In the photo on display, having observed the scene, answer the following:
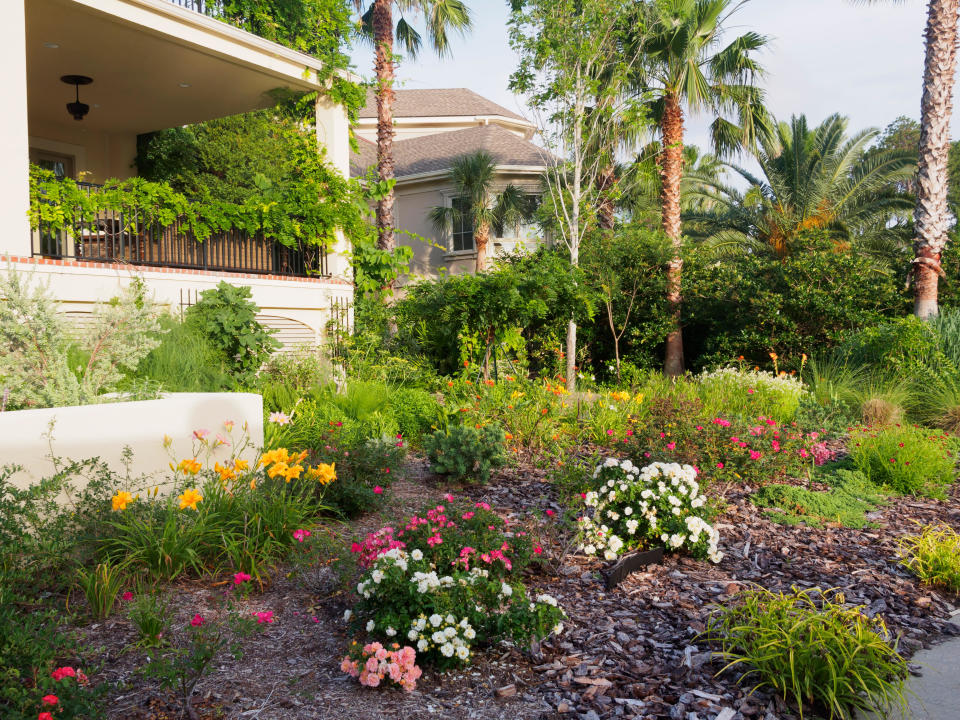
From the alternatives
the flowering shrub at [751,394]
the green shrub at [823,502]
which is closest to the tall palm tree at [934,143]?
the flowering shrub at [751,394]

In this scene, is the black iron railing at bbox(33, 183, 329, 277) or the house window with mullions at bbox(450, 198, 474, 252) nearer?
the black iron railing at bbox(33, 183, 329, 277)

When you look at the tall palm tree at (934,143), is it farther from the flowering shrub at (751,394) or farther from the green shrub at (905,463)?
the green shrub at (905,463)

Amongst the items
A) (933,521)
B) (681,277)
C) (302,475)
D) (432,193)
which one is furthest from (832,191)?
(302,475)

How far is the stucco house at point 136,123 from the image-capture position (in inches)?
289

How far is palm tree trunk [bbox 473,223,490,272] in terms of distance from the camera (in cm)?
1945

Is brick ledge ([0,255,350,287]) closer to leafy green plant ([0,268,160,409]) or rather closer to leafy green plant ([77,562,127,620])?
leafy green plant ([0,268,160,409])

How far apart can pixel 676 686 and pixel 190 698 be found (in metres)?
1.97

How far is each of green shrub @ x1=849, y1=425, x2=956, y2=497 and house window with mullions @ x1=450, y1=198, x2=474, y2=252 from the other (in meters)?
14.9

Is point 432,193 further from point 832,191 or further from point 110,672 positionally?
point 110,672

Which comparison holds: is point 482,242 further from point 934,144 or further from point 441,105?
point 934,144

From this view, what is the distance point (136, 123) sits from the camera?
40.5 ft

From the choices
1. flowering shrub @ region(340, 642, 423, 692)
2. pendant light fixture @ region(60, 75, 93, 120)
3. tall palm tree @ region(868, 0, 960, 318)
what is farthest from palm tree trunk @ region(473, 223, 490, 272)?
flowering shrub @ region(340, 642, 423, 692)

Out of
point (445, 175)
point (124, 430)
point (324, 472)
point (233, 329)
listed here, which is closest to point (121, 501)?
point (124, 430)

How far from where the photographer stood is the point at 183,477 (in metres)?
4.74
